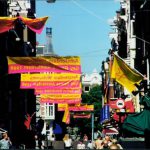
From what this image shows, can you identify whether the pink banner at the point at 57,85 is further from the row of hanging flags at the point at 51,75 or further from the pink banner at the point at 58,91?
the pink banner at the point at 58,91

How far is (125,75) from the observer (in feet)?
71.3

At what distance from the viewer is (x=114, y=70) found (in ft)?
71.5

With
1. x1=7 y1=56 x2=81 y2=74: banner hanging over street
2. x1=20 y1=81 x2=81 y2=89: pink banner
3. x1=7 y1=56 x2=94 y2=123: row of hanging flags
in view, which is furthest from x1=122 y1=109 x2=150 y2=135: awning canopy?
x1=20 y1=81 x2=81 y2=89: pink banner

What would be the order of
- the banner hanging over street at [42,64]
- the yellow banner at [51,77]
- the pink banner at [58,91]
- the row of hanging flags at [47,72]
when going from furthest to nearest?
the pink banner at [58,91] < the yellow banner at [51,77] < the banner hanging over street at [42,64] < the row of hanging flags at [47,72]

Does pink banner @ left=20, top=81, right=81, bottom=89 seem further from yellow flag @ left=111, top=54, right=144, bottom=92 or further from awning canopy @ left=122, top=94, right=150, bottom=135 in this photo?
awning canopy @ left=122, top=94, right=150, bottom=135

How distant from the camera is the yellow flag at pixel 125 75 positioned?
2133cm

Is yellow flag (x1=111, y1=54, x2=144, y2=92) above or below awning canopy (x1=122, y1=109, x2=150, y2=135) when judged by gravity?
above

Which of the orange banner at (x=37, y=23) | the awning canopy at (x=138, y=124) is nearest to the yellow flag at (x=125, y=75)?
the orange banner at (x=37, y=23)

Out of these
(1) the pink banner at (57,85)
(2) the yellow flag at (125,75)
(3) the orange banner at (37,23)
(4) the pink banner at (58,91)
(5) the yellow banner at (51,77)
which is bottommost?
(4) the pink banner at (58,91)

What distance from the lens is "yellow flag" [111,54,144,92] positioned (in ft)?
70.0

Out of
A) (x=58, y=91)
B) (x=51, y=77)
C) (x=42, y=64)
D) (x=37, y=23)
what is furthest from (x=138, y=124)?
(x=51, y=77)

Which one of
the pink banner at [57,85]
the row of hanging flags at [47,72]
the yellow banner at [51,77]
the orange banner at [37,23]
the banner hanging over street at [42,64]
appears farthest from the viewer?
the pink banner at [57,85]

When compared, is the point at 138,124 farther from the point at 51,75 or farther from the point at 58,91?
the point at 51,75

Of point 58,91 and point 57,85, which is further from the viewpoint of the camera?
point 58,91
